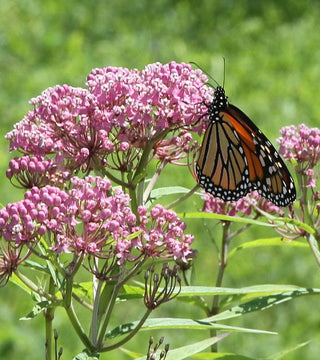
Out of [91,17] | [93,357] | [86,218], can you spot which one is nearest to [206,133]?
[86,218]

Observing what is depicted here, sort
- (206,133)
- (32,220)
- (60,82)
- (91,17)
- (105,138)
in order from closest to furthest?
(32,220)
(105,138)
(206,133)
(60,82)
(91,17)

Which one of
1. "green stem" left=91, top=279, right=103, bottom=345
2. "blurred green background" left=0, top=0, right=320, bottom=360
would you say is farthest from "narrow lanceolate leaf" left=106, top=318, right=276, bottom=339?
"blurred green background" left=0, top=0, right=320, bottom=360

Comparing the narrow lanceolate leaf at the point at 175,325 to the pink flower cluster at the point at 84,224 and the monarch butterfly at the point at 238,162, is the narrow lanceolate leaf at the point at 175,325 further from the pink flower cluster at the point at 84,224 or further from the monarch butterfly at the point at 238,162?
the monarch butterfly at the point at 238,162

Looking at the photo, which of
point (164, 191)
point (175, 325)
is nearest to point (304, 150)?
point (164, 191)

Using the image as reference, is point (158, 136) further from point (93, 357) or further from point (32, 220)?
point (93, 357)

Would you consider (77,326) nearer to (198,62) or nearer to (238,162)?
(238,162)

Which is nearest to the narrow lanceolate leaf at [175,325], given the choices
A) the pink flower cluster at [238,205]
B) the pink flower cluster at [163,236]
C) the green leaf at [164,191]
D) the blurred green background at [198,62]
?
the pink flower cluster at [163,236]
